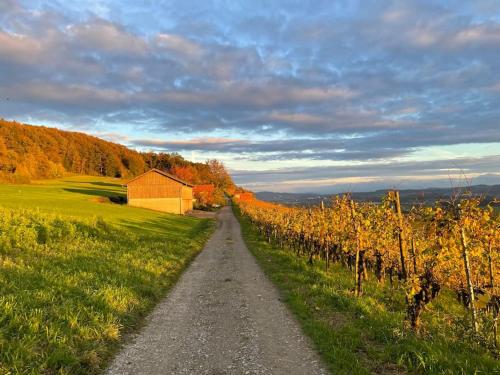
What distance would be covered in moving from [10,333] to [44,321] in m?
0.80

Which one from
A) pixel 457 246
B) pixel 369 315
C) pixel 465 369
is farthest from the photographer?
pixel 369 315

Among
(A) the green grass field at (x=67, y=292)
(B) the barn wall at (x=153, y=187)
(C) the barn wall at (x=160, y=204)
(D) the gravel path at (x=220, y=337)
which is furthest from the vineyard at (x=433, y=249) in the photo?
(B) the barn wall at (x=153, y=187)

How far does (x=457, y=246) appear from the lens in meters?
8.34

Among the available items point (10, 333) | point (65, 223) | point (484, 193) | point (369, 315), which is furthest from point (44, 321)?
point (65, 223)

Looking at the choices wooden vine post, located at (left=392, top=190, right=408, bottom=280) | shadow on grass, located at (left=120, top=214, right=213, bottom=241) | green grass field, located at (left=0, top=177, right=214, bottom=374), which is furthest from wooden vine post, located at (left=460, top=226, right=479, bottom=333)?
shadow on grass, located at (left=120, top=214, right=213, bottom=241)

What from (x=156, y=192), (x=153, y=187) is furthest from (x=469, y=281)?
(x=153, y=187)

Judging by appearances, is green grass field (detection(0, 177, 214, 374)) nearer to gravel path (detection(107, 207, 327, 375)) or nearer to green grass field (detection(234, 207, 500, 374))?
gravel path (detection(107, 207, 327, 375))

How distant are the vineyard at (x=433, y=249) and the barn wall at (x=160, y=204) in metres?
50.4

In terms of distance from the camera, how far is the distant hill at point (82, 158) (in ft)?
328

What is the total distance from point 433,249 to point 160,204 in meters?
63.3

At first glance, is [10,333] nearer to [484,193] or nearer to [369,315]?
[369,315]

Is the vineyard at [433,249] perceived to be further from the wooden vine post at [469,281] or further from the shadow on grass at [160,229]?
the shadow on grass at [160,229]

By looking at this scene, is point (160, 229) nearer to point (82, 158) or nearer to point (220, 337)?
point (220, 337)

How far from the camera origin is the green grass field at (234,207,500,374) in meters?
6.56
